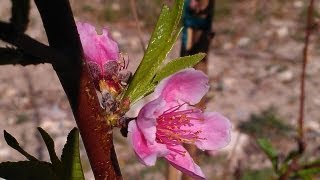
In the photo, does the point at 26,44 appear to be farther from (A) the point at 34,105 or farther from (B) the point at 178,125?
(A) the point at 34,105

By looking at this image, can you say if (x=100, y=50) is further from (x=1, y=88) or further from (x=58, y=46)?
(x=1, y=88)

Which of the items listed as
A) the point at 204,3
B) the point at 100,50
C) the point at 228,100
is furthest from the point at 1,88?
the point at 100,50

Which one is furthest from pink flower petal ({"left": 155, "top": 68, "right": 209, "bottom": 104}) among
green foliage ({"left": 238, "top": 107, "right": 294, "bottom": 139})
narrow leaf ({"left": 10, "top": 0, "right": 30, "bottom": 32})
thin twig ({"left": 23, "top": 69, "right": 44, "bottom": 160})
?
green foliage ({"left": 238, "top": 107, "right": 294, "bottom": 139})

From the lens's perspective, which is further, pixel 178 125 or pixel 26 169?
pixel 178 125

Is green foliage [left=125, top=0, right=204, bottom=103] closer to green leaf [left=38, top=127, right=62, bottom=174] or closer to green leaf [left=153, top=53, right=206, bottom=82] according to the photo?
green leaf [left=153, top=53, right=206, bottom=82]

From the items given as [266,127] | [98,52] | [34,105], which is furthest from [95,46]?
[34,105]
